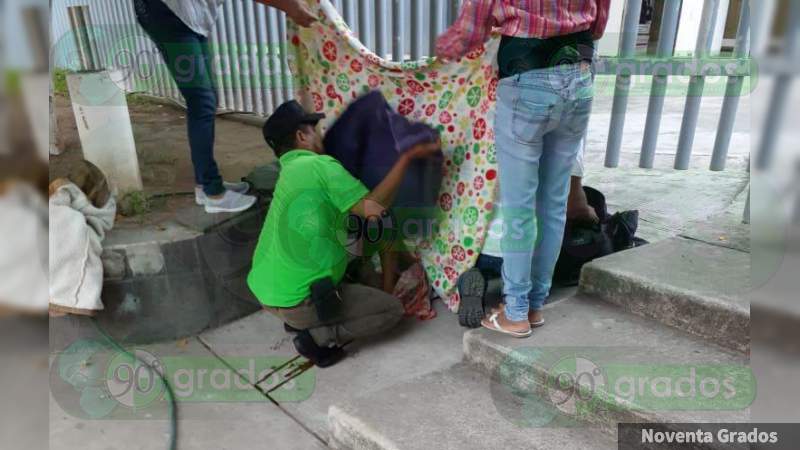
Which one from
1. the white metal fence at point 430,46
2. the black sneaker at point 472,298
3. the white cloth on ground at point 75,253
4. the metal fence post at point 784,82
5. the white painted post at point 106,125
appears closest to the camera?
the metal fence post at point 784,82

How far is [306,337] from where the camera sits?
282 centimetres

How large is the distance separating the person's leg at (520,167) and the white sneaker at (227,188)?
5.71 ft

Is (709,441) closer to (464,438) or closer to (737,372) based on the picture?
(737,372)

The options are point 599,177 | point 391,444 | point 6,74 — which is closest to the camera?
point 6,74

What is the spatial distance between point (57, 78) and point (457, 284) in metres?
Result: 2.54

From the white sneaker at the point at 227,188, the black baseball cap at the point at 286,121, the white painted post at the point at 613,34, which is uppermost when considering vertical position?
the white painted post at the point at 613,34

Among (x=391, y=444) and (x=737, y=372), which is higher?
(x=737, y=372)

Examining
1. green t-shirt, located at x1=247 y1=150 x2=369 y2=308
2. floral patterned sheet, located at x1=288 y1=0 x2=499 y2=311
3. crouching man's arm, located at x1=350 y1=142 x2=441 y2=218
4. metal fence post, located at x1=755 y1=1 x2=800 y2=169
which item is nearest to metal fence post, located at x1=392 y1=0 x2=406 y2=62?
floral patterned sheet, located at x1=288 y1=0 x2=499 y2=311

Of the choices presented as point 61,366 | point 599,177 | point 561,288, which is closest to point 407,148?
point 561,288

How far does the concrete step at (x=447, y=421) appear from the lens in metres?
1.96

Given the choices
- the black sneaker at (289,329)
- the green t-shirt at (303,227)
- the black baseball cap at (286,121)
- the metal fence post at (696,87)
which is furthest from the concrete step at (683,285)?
the metal fence post at (696,87)

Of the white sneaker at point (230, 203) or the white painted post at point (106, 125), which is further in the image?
the white sneaker at point (230, 203)

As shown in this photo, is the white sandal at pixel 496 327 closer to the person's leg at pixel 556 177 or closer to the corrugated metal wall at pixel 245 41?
the person's leg at pixel 556 177

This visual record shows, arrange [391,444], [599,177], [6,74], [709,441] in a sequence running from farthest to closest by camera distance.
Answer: [599,177]
[391,444]
[709,441]
[6,74]
